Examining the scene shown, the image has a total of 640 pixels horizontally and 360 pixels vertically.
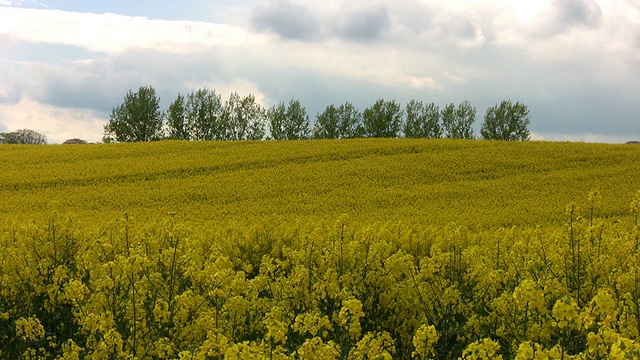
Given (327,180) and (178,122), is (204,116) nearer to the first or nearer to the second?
(178,122)

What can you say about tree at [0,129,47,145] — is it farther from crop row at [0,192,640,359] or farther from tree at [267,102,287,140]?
crop row at [0,192,640,359]

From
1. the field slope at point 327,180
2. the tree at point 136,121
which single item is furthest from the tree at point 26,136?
the field slope at point 327,180

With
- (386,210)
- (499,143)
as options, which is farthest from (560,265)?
(499,143)

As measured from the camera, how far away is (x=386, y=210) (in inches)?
556

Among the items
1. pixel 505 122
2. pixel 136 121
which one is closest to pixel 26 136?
pixel 136 121

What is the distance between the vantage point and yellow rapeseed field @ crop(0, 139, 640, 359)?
357 cm

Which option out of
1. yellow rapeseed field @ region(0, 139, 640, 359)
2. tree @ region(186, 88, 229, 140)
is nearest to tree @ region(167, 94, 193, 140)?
tree @ region(186, 88, 229, 140)

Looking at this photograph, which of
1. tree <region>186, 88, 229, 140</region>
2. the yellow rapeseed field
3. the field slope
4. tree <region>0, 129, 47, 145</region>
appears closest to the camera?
the yellow rapeseed field

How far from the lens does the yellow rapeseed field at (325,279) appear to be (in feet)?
11.7

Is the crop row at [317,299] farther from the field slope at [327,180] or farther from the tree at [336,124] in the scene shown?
the tree at [336,124]

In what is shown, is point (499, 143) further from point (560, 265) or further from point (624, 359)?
point (624, 359)

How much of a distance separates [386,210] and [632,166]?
12201 millimetres

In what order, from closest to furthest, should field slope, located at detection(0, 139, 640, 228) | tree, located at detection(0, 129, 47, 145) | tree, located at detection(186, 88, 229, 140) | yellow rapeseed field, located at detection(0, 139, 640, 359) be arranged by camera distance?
yellow rapeseed field, located at detection(0, 139, 640, 359)
field slope, located at detection(0, 139, 640, 228)
tree, located at detection(186, 88, 229, 140)
tree, located at detection(0, 129, 47, 145)

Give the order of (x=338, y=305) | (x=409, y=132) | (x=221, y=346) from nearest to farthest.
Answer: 1. (x=221, y=346)
2. (x=338, y=305)
3. (x=409, y=132)
